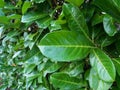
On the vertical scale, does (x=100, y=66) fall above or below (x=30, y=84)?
above

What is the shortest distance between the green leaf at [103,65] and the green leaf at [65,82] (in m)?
0.26

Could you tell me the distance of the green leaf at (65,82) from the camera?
1.36 meters

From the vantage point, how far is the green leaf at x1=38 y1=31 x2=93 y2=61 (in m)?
1.09

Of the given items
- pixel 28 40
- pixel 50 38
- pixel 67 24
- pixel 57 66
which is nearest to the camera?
pixel 50 38

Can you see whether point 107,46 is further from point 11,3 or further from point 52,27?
point 11,3

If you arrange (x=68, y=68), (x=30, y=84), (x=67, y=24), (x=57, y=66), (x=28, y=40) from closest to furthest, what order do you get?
(x=67, y=24) < (x=68, y=68) < (x=57, y=66) < (x=28, y=40) < (x=30, y=84)

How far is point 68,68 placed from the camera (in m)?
1.49

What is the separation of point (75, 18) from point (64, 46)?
0.17 meters

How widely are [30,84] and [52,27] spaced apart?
796mm

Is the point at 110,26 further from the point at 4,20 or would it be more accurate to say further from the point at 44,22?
the point at 4,20

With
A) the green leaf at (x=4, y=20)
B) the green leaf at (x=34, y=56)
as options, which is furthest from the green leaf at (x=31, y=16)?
the green leaf at (x=34, y=56)

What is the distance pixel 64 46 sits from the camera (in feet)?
3.68

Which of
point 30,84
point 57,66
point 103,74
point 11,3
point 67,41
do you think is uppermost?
point 11,3

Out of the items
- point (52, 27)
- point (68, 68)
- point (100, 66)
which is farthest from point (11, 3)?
point (100, 66)
